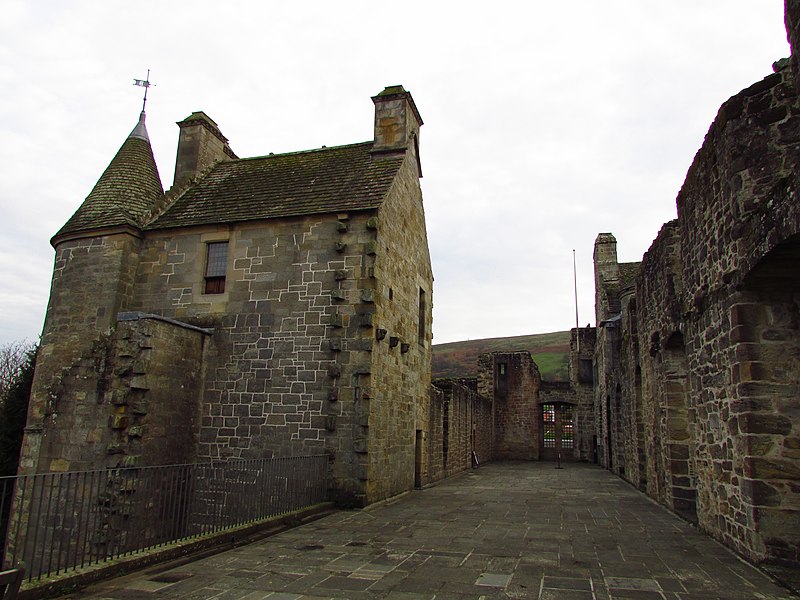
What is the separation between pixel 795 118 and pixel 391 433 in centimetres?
901

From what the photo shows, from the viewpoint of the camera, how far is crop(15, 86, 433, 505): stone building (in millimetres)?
10461

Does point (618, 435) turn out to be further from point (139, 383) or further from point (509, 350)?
point (509, 350)

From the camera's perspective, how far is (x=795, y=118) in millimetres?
6484

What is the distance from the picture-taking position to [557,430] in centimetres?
2936

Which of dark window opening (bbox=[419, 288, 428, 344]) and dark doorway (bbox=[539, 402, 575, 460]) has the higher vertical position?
dark window opening (bbox=[419, 288, 428, 344])

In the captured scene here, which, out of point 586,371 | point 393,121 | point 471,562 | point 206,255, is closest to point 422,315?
point 393,121

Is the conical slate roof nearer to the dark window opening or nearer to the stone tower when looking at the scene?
the stone tower

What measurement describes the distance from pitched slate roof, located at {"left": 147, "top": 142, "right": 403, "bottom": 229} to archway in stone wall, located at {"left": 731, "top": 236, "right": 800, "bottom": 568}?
7266 millimetres

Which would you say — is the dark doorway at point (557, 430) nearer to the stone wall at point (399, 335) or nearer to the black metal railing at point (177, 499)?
the stone wall at point (399, 335)

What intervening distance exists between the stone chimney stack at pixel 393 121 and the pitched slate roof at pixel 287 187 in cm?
34

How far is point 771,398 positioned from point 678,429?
433cm

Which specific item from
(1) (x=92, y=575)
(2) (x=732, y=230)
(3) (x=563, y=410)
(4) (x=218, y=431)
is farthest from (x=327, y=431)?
(3) (x=563, y=410)

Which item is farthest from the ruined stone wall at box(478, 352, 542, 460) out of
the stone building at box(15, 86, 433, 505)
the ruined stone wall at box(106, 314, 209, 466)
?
the ruined stone wall at box(106, 314, 209, 466)

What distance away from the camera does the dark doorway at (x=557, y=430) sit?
29078mm
